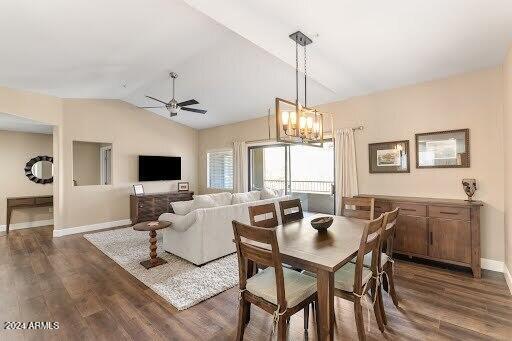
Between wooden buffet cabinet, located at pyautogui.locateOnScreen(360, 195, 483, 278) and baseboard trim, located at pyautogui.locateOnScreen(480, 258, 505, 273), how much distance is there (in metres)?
0.49

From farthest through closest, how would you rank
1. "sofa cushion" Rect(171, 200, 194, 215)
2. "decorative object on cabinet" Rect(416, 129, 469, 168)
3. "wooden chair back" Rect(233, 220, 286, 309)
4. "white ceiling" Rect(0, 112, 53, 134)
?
"white ceiling" Rect(0, 112, 53, 134) → "sofa cushion" Rect(171, 200, 194, 215) → "decorative object on cabinet" Rect(416, 129, 469, 168) → "wooden chair back" Rect(233, 220, 286, 309)

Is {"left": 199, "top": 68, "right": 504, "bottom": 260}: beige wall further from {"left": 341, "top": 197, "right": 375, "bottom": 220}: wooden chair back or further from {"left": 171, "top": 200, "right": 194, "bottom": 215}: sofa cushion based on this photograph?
{"left": 171, "top": 200, "right": 194, "bottom": 215}: sofa cushion

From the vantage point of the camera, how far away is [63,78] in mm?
4316

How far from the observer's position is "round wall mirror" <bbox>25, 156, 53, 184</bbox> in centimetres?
630

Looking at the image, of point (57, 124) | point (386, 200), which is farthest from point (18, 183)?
point (386, 200)

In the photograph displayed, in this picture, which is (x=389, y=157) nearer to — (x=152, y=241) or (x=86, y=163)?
(x=152, y=241)

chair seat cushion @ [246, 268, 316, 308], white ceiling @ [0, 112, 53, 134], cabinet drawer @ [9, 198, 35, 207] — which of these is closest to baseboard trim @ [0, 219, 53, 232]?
cabinet drawer @ [9, 198, 35, 207]

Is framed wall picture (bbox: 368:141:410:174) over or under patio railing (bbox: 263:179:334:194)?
over

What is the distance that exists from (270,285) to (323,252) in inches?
18.8

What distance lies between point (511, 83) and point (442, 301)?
8.22ft

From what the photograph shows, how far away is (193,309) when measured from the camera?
257cm

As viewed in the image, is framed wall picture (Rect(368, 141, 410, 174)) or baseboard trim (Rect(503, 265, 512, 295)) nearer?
baseboard trim (Rect(503, 265, 512, 295))

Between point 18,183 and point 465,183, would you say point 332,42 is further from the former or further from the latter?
point 18,183

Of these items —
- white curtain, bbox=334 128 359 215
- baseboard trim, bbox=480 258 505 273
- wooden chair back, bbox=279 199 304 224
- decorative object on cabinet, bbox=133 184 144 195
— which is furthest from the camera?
decorative object on cabinet, bbox=133 184 144 195
